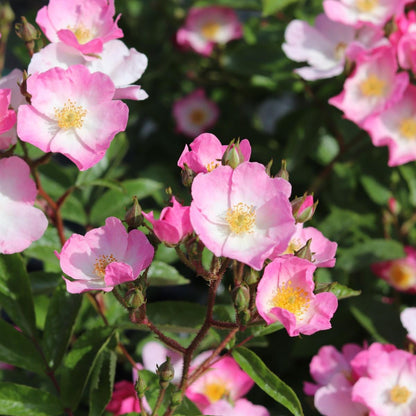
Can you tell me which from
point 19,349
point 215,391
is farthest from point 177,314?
point 19,349

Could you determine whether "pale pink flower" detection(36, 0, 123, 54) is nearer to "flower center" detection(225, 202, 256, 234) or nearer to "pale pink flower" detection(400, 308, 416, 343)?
"flower center" detection(225, 202, 256, 234)

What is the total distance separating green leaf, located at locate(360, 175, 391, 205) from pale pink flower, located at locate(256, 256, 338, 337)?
992 millimetres

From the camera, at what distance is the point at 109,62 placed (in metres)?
1.30

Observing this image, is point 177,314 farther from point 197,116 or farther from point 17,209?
point 197,116

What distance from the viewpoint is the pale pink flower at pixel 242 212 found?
3.29 feet

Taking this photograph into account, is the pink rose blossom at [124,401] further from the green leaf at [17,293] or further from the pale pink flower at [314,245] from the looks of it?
the pale pink flower at [314,245]

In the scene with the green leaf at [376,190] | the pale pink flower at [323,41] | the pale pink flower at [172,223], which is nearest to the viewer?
the pale pink flower at [172,223]

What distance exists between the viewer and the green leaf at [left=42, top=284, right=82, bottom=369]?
49.6 inches

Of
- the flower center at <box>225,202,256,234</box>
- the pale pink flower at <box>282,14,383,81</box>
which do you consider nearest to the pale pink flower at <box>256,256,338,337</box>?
the flower center at <box>225,202,256,234</box>

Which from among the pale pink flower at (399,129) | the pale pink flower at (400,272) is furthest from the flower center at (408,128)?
the pale pink flower at (400,272)

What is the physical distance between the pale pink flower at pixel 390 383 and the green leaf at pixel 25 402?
1.98 feet

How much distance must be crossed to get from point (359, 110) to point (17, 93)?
Result: 93cm

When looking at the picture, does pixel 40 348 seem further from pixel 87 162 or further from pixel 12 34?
pixel 12 34

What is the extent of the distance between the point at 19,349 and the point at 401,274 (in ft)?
3.48
